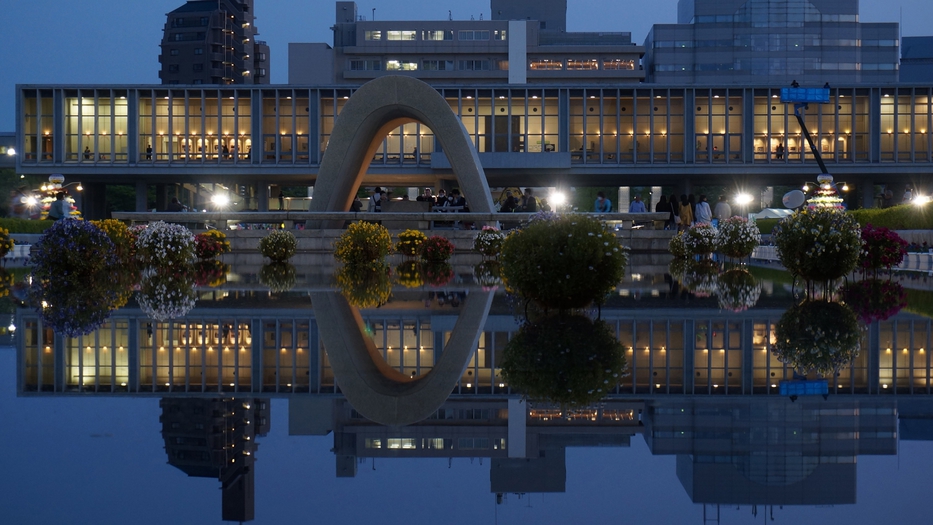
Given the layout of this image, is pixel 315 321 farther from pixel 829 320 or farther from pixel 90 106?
pixel 90 106

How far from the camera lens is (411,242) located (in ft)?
92.4

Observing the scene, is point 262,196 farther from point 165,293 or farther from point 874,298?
point 874,298

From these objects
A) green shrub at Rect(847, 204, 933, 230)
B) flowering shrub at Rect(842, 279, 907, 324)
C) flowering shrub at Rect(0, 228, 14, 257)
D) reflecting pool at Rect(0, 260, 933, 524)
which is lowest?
reflecting pool at Rect(0, 260, 933, 524)

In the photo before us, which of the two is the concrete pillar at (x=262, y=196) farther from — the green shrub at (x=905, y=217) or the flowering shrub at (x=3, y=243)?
the green shrub at (x=905, y=217)

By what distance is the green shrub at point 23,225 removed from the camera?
33750mm

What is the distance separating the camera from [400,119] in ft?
114

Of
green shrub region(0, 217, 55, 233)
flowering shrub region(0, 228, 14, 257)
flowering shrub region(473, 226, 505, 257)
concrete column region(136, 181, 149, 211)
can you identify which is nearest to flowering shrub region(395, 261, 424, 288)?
flowering shrub region(473, 226, 505, 257)

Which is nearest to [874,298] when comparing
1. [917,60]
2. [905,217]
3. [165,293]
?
[165,293]

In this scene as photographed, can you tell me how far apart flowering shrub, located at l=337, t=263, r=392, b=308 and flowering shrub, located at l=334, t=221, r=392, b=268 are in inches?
8.1

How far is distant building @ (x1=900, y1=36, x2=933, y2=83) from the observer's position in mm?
128550

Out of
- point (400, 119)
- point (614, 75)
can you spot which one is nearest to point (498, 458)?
point (400, 119)

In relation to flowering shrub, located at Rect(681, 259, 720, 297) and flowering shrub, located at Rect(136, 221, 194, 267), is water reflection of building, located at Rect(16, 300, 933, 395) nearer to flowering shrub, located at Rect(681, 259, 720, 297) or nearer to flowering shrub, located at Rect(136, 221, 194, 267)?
flowering shrub, located at Rect(681, 259, 720, 297)

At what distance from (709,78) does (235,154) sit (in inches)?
2559

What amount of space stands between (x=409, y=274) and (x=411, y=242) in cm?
647
